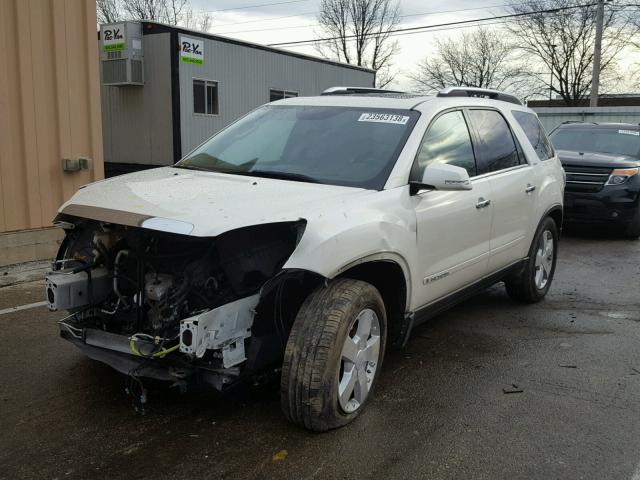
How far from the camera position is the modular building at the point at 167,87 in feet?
48.7

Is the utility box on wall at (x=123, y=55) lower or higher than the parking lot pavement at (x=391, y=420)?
higher

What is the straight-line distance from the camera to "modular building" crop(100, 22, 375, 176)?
48.7 ft

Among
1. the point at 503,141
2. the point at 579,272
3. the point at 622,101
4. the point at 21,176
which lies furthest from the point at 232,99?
the point at 622,101

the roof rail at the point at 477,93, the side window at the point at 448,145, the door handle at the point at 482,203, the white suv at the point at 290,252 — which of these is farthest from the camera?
the roof rail at the point at 477,93

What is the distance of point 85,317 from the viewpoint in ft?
12.2

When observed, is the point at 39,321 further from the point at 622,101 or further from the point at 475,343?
the point at 622,101

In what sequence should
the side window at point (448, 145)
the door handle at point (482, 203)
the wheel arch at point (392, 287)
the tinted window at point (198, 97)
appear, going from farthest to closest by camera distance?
1. the tinted window at point (198, 97)
2. the door handle at point (482, 203)
3. the side window at point (448, 145)
4. the wheel arch at point (392, 287)

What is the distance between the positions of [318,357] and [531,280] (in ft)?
11.1

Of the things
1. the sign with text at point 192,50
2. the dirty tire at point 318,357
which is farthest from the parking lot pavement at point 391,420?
the sign with text at point 192,50

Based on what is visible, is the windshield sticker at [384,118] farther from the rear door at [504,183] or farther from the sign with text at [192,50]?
the sign with text at [192,50]

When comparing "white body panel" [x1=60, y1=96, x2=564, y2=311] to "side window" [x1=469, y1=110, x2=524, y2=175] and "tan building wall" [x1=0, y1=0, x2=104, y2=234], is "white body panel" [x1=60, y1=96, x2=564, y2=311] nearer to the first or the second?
"side window" [x1=469, y1=110, x2=524, y2=175]

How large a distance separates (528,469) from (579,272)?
5.12 metres

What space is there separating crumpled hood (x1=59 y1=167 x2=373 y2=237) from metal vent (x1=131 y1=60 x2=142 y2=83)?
1165 centimetres

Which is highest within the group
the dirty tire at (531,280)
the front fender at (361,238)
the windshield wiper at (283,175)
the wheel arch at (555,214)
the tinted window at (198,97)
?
the tinted window at (198,97)
